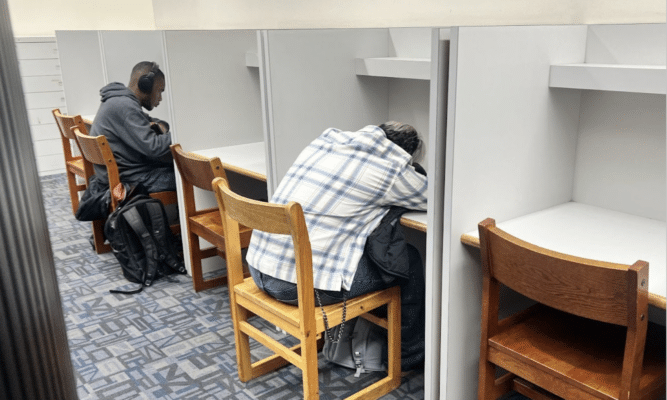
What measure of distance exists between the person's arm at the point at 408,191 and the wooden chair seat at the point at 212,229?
0.86 metres

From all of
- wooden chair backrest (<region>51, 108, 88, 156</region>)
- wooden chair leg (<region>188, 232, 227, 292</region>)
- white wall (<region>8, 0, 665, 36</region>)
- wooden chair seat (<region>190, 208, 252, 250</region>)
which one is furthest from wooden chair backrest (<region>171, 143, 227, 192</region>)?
wooden chair backrest (<region>51, 108, 88, 156</region>)

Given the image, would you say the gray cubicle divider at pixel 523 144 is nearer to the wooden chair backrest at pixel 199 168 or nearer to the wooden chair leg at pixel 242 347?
the wooden chair leg at pixel 242 347

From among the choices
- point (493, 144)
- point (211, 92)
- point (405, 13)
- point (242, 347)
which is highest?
point (405, 13)

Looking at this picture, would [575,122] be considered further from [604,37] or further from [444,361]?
[444,361]

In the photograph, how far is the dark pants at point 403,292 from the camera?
64.3 inches

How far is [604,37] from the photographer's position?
1.71 m

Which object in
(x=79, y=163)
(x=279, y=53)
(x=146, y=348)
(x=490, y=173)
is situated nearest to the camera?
(x=490, y=173)

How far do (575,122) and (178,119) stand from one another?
1.67 m

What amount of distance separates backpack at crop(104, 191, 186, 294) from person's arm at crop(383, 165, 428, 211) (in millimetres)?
1381

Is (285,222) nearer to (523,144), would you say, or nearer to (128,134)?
(523,144)

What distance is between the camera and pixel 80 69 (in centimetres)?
370

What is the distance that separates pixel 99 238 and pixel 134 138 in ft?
2.39

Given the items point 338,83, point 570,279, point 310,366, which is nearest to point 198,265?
point 338,83

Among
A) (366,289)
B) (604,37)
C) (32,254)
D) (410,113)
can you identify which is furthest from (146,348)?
(32,254)
